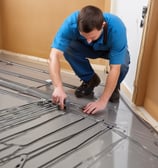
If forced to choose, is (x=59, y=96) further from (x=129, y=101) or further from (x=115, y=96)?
(x=129, y=101)

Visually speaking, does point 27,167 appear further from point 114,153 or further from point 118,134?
point 118,134

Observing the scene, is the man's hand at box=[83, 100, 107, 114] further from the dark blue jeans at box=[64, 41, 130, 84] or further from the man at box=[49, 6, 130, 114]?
the dark blue jeans at box=[64, 41, 130, 84]

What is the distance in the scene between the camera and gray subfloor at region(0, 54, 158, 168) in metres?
1.06

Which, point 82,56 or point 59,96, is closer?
point 59,96

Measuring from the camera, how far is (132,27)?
1.80 metres

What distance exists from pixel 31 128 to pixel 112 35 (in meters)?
0.64

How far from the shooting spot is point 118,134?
4.21 ft

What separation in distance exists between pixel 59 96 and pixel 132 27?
0.77 metres

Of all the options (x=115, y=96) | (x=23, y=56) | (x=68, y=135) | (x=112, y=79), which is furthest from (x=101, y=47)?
(x=23, y=56)

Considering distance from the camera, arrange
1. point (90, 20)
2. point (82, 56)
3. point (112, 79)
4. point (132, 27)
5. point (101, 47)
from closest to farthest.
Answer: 1. point (90, 20)
2. point (112, 79)
3. point (101, 47)
4. point (82, 56)
5. point (132, 27)

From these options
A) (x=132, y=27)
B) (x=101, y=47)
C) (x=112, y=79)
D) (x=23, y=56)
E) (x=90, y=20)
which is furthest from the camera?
(x=23, y=56)

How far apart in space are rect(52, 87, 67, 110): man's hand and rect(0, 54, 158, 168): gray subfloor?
54 mm

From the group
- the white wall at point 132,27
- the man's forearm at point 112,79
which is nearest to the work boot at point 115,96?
the white wall at point 132,27

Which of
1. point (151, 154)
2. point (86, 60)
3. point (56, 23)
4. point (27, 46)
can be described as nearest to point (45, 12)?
point (56, 23)
